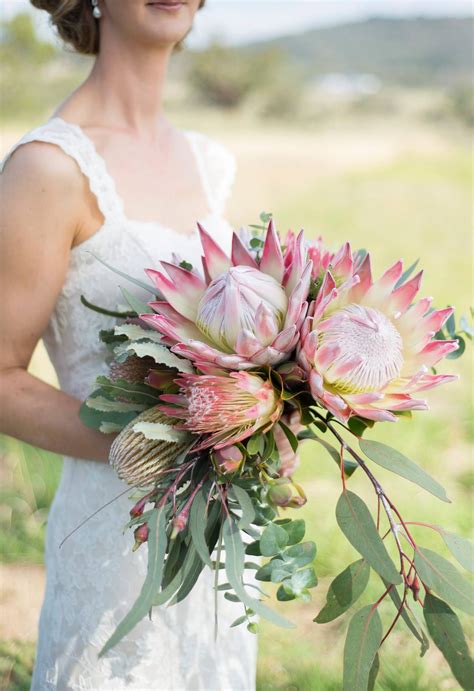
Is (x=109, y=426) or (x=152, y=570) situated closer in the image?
(x=152, y=570)

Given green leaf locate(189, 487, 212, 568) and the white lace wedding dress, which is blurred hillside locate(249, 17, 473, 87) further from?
green leaf locate(189, 487, 212, 568)

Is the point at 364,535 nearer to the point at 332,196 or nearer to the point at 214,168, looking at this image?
the point at 214,168

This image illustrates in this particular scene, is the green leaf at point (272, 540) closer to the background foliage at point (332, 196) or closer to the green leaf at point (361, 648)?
the green leaf at point (361, 648)

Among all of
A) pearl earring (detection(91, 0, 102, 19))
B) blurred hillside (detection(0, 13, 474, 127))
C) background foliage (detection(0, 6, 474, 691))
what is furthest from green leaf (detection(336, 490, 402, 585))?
blurred hillside (detection(0, 13, 474, 127))

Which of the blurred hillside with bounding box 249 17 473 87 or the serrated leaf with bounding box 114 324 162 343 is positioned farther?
the blurred hillside with bounding box 249 17 473 87

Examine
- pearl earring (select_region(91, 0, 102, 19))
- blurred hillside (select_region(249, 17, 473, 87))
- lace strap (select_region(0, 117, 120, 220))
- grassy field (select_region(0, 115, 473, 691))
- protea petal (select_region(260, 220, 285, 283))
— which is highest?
blurred hillside (select_region(249, 17, 473, 87))

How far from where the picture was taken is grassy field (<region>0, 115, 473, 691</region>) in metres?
2.57

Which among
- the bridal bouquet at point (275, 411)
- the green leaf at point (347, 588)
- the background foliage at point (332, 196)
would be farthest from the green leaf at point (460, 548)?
the background foliage at point (332, 196)

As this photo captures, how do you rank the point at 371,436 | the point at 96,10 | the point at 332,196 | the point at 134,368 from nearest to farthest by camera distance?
the point at 134,368
the point at 96,10
the point at 371,436
the point at 332,196

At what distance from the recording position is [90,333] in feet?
4.72

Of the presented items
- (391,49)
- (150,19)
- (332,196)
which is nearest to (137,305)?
(150,19)

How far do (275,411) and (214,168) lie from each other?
→ 3.28 feet

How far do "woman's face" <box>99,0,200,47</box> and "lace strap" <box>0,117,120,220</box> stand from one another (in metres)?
0.24

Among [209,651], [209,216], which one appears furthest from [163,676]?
[209,216]
